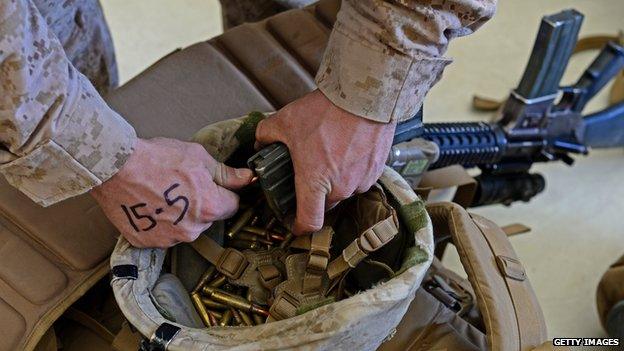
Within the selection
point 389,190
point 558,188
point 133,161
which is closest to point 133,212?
point 133,161

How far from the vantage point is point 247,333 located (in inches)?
23.6

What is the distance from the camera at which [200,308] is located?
0.72 metres

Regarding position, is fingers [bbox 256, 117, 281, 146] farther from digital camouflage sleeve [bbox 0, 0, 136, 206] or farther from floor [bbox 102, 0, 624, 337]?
floor [bbox 102, 0, 624, 337]

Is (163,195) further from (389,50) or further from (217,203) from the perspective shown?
(389,50)

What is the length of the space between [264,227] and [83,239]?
217mm

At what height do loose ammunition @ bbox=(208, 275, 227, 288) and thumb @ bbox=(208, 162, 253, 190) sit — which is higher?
thumb @ bbox=(208, 162, 253, 190)

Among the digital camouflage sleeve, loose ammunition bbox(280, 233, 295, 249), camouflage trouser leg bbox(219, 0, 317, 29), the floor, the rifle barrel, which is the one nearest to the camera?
the digital camouflage sleeve

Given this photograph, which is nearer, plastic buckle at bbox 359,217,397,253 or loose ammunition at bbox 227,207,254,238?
plastic buckle at bbox 359,217,397,253

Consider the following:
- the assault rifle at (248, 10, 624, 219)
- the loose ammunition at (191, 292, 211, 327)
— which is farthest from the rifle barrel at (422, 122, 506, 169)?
the loose ammunition at (191, 292, 211, 327)

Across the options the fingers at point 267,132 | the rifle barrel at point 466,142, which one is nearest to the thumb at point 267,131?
the fingers at point 267,132

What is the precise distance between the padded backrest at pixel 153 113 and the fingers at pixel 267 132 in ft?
0.71

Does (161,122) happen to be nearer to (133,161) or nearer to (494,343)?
(133,161)

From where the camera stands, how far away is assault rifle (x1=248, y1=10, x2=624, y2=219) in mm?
1058

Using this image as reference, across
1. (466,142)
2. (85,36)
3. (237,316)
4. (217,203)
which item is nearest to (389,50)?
(217,203)
